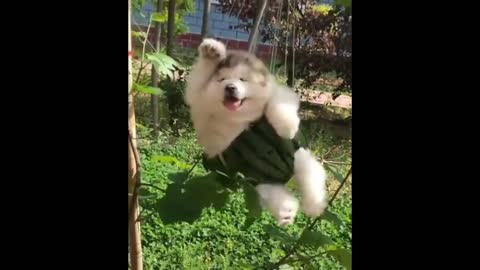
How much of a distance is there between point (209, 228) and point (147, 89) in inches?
7.2

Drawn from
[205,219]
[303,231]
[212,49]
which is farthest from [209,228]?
[212,49]

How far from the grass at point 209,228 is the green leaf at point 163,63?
7 centimetres

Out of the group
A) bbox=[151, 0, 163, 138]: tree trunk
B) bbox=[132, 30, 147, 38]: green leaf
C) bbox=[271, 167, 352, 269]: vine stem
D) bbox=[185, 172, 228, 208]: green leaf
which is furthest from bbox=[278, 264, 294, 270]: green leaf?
bbox=[132, 30, 147, 38]: green leaf

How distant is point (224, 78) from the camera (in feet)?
2.74

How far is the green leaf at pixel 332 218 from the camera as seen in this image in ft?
2.82

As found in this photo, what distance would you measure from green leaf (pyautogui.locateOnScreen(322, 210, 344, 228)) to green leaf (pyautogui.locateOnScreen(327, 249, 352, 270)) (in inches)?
1.2

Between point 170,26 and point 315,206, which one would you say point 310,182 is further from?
point 170,26

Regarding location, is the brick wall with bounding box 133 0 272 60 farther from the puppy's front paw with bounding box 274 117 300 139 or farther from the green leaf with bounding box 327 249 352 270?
the green leaf with bounding box 327 249 352 270

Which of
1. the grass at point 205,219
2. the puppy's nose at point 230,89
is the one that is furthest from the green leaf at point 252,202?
the puppy's nose at point 230,89
